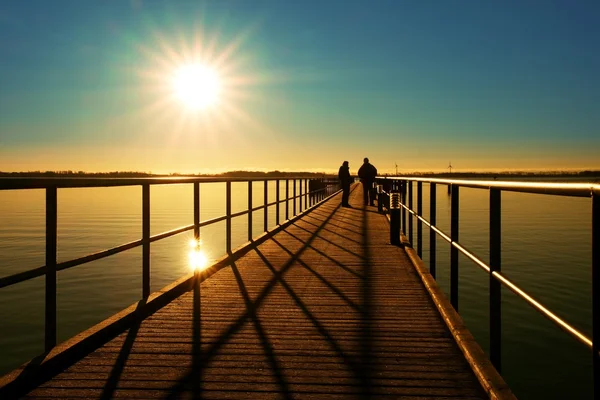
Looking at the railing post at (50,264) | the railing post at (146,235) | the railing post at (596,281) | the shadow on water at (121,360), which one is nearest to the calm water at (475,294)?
the railing post at (146,235)

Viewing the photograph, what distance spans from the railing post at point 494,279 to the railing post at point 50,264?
297 cm

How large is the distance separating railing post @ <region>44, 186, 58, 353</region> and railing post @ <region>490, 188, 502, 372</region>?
A: 2969mm

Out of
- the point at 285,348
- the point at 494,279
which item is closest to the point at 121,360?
the point at 285,348

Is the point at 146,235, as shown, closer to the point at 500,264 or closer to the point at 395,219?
the point at 500,264

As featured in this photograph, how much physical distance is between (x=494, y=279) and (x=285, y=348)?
1603 millimetres

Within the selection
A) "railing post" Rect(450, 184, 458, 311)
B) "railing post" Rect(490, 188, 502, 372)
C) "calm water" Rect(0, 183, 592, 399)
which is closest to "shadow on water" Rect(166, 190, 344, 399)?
"railing post" Rect(490, 188, 502, 372)

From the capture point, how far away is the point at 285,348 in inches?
156

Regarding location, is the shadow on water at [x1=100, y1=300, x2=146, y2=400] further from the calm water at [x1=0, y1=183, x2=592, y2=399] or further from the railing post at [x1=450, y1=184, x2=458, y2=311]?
the calm water at [x1=0, y1=183, x2=592, y2=399]

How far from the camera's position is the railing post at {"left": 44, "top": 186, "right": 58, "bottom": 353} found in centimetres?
363

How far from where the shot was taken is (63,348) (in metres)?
3.65

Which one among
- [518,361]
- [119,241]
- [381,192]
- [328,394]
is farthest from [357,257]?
[119,241]

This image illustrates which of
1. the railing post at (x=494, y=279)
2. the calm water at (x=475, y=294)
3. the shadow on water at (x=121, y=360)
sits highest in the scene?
the railing post at (x=494, y=279)

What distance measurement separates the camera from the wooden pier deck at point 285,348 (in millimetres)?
3199

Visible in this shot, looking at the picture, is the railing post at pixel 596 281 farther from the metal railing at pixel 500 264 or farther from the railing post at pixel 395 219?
the railing post at pixel 395 219
